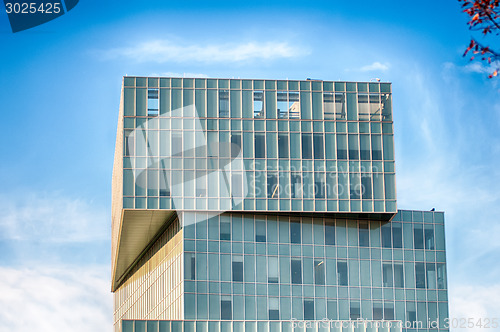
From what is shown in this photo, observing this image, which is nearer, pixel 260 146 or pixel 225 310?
pixel 225 310

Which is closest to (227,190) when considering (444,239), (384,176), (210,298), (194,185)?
(194,185)

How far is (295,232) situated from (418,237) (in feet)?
43.4

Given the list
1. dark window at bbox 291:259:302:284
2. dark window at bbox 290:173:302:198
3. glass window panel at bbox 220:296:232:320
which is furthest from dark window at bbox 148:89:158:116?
dark window at bbox 291:259:302:284

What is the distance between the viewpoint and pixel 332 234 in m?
86.8

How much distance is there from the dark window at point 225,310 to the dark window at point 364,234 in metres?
14.9

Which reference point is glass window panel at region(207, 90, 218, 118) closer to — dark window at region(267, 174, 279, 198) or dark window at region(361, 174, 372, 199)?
dark window at region(267, 174, 279, 198)

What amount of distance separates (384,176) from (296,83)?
12.8 m

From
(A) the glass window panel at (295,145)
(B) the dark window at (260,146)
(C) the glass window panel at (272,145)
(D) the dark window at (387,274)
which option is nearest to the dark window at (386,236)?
(D) the dark window at (387,274)

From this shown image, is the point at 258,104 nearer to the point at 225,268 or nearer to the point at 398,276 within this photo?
the point at 225,268

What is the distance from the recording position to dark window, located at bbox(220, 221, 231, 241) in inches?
3337

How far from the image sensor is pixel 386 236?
289 feet

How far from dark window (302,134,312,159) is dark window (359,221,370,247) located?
29.0 ft

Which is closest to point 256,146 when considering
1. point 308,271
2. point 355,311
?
point 308,271

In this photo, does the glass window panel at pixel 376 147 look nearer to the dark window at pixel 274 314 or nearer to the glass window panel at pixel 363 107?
the glass window panel at pixel 363 107
